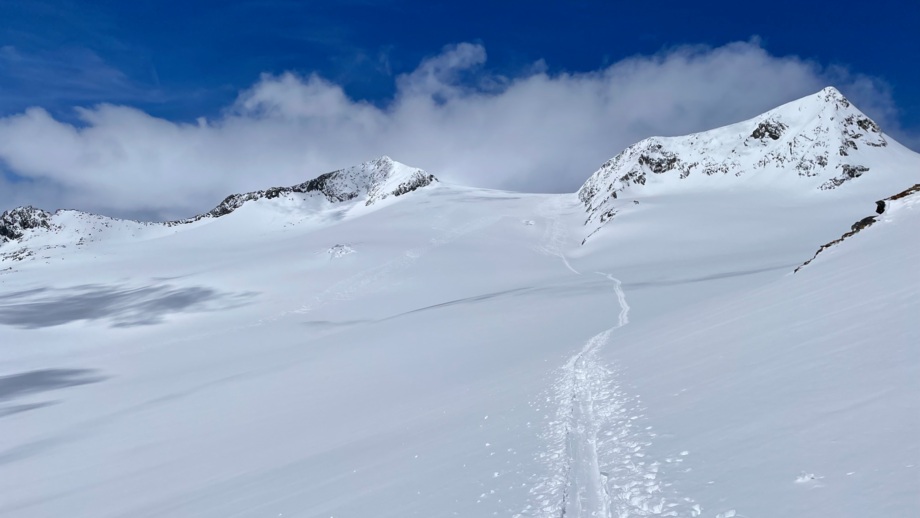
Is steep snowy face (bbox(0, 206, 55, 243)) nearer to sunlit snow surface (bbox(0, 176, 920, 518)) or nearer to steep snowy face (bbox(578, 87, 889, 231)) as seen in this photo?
sunlit snow surface (bbox(0, 176, 920, 518))

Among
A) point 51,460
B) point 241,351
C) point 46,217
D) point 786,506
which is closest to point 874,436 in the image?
point 786,506

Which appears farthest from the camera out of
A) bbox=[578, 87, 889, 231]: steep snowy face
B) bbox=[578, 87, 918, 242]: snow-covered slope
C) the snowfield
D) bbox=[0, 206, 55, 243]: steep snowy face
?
bbox=[0, 206, 55, 243]: steep snowy face

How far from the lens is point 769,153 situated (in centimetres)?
7712

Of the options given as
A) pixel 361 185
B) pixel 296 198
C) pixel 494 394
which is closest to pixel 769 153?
pixel 494 394

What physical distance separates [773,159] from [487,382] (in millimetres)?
77343

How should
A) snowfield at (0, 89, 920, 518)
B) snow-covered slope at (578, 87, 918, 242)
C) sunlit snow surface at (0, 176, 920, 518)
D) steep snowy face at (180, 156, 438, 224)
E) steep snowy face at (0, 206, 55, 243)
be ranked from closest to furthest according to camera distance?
sunlit snow surface at (0, 176, 920, 518), snowfield at (0, 89, 920, 518), snow-covered slope at (578, 87, 918, 242), steep snowy face at (180, 156, 438, 224), steep snowy face at (0, 206, 55, 243)

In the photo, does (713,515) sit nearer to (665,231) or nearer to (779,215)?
(665,231)

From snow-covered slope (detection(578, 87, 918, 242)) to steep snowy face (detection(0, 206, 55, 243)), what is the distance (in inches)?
5457

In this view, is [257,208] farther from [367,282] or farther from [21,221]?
[21,221]

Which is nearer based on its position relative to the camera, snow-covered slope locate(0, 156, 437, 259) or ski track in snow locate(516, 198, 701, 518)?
ski track in snow locate(516, 198, 701, 518)

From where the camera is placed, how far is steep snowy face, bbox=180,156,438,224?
112 metres

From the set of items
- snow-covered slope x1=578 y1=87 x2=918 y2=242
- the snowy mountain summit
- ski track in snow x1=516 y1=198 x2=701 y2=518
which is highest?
the snowy mountain summit

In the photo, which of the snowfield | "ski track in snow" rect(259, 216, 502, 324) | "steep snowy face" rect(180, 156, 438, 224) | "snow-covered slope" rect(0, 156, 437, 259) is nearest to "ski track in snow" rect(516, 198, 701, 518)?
the snowfield

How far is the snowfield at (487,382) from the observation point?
6.25 m
